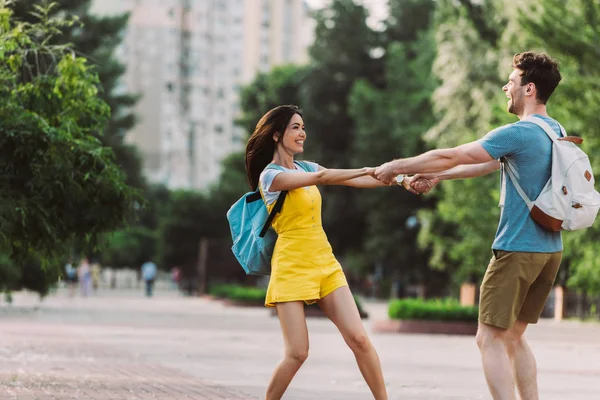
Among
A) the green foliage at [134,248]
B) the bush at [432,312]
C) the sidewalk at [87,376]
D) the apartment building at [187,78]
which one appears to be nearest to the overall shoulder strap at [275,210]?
the sidewalk at [87,376]

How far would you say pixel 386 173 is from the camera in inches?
302

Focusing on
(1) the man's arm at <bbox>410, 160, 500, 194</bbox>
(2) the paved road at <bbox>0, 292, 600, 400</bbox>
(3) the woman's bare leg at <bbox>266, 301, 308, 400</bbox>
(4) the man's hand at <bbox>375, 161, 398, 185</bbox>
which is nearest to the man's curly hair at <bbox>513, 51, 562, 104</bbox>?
(1) the man's arm at <bbox>410, 160, 500, 194</bbox>

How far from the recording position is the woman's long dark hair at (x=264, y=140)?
316 inches

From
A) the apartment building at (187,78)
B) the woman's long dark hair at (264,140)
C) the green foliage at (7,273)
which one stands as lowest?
the green foliage at (7,273)

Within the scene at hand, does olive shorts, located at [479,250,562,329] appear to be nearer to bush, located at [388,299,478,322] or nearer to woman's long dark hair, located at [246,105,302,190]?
woman's long dark hair, located at [246,105,302,190]

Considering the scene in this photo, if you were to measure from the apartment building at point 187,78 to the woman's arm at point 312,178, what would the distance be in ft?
417

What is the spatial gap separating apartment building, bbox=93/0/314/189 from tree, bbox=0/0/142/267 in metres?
123

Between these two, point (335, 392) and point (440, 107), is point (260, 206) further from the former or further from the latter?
point (440, 107)

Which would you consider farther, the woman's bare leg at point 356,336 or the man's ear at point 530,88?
the woman's bare leg at point 356,336

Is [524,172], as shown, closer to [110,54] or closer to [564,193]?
[564,193]

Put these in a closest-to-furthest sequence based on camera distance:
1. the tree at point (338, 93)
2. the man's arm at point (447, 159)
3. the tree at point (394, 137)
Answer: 1. the man's arm at point (447, 159)
2. the tree at point (394, 137)
3. the tree at point (338, 93)

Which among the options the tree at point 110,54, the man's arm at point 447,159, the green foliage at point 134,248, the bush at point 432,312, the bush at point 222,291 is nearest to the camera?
the man's arm at point 447,159

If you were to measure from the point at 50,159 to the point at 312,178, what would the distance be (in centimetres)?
436

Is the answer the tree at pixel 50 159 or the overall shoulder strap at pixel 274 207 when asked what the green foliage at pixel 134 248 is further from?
the overall shoulder strap at pixel 274 207
